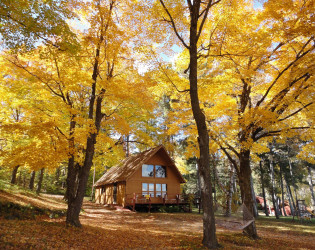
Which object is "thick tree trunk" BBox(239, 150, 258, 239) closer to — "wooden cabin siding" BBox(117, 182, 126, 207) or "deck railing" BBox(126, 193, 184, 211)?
"deck railing" BBox(126, 193, 184, 211)

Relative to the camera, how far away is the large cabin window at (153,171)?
19984mm

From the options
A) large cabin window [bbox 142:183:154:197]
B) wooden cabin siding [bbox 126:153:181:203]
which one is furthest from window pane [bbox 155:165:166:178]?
large cabin window [bbox 142:183:154:197]

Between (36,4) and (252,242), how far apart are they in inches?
413

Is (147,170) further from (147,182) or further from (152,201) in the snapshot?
(152,201)

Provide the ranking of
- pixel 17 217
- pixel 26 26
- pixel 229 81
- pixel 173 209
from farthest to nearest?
pixel 173 209 < pixel 229 81 < pixel 17 217 < pixel 26 26

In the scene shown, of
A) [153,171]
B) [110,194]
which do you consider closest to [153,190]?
[153,171]

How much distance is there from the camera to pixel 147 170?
66.1 feet

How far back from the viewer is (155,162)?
67.4 feet

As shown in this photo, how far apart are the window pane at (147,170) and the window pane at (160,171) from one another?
0.52 meters

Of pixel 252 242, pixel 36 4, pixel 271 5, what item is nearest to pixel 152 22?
pixel 36 4

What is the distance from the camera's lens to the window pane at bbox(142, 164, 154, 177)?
19.9 m

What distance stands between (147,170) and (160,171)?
1599 millimetres

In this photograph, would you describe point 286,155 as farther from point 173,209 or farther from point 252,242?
point 252,242

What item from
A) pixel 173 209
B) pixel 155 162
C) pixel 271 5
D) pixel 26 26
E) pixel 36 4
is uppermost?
pixel 271 5
